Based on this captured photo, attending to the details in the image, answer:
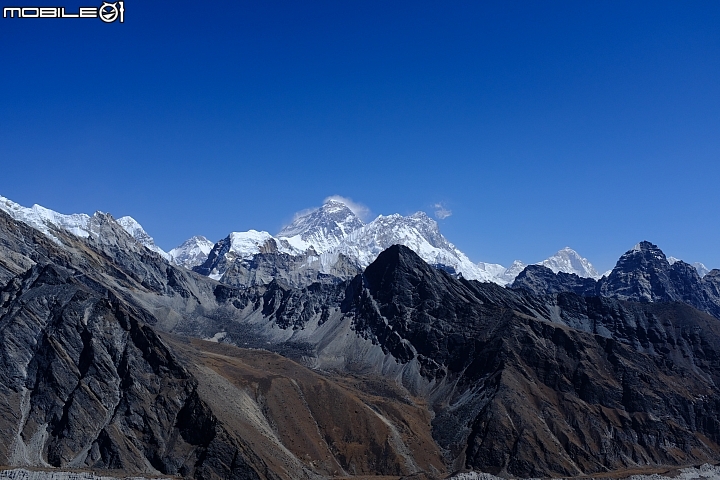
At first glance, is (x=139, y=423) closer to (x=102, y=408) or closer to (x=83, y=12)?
(x=102, y=408)

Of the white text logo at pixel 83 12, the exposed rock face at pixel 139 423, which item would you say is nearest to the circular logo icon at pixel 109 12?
the white text logo at pixel 83 12

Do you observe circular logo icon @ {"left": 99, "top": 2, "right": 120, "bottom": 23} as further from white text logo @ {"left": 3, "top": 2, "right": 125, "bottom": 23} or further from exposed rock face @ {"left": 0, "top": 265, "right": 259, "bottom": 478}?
exposed rock face @ {"left": 0, "top": 265, "right": 259, "bottom": 478}

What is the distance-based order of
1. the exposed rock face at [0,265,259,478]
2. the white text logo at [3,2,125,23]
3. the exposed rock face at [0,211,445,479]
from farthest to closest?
the exposed rock face at [0,211,445,479] → the exposed rock face at [0,265,259,478] → the white text logo at [3,2,125,23]

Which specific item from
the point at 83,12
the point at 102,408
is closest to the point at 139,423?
the point at 102,408

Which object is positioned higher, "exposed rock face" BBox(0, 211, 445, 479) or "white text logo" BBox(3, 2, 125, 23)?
"white text logo" BBox(3, 2, 125, 23)

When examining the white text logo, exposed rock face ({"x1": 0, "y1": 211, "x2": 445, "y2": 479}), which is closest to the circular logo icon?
the white text logo

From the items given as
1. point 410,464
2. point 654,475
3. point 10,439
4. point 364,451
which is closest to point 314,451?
point 364,451

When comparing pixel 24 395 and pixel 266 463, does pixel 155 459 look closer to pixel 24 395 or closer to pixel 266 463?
pixel 266 463

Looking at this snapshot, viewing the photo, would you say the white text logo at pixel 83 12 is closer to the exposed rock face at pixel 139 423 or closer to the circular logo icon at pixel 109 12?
the circular logo icon at pixel 109 12
